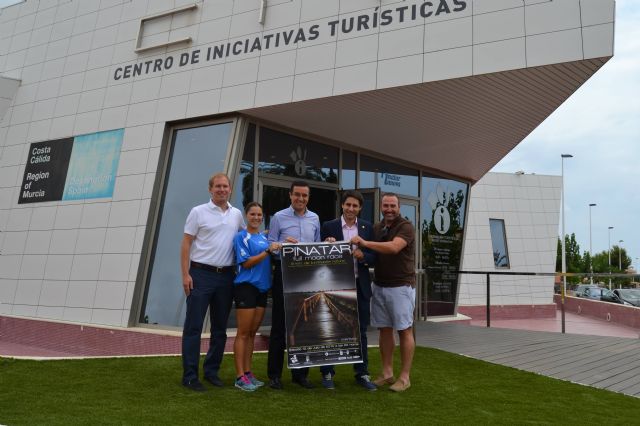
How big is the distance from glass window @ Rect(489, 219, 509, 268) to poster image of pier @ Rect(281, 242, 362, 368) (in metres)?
15.5

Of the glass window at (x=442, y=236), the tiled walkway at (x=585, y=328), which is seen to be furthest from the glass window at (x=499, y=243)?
the glass window at (x=442, y=236)

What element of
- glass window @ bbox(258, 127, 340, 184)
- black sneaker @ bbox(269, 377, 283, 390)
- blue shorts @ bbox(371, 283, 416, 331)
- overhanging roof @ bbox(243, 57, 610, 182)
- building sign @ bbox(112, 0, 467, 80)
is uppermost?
building sign @ bbox(112, 0, 467, 80)

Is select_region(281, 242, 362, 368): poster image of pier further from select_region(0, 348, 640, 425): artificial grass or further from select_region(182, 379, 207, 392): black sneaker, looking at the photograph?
select_region(182, 379, 207, 392): black sneaker

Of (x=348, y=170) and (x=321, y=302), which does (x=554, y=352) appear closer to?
(x=321, y=302)

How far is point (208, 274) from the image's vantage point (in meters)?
4.18

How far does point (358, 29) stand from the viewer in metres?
6.86

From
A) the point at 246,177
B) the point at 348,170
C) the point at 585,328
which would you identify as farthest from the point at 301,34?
the point at 585,328

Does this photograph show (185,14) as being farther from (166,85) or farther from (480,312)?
(480,312)

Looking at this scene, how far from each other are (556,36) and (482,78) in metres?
0.87

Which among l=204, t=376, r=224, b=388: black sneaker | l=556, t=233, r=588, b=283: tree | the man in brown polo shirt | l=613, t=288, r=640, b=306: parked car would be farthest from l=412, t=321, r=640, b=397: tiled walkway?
l=556, t=233, r=588, b=283: tree

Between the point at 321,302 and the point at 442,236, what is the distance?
7.61 metres

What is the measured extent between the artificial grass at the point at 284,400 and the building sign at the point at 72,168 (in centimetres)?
442

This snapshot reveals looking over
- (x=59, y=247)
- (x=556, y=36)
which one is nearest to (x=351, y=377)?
(x=556, y=36)

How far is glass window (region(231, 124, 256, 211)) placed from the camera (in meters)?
7.65
